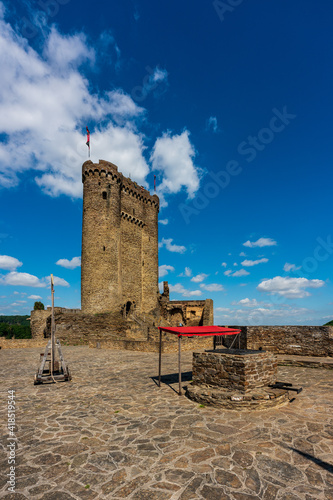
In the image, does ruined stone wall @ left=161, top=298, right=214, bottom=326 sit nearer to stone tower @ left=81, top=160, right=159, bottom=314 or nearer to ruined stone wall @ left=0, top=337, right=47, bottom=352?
stone tower @ left=81, top=160, right=159, bottom=314

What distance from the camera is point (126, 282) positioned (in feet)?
114

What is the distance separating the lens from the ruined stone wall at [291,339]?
39.9 ft

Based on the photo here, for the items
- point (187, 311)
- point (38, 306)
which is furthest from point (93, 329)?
point (187, 311)

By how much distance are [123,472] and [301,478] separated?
250 cm

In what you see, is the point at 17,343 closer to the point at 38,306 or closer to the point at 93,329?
the point at 93,329

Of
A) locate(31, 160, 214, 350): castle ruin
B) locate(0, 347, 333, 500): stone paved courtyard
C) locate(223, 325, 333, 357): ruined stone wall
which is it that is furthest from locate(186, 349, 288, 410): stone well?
locate(31, 160, 214, 350): castle ruin

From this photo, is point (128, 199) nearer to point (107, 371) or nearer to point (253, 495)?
point (107, 371)

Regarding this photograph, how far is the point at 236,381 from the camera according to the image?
256 inches

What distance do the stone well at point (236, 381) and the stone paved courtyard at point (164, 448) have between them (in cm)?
26

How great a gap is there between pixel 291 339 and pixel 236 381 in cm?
813

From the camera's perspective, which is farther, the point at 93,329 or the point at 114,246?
the point at 114,246
